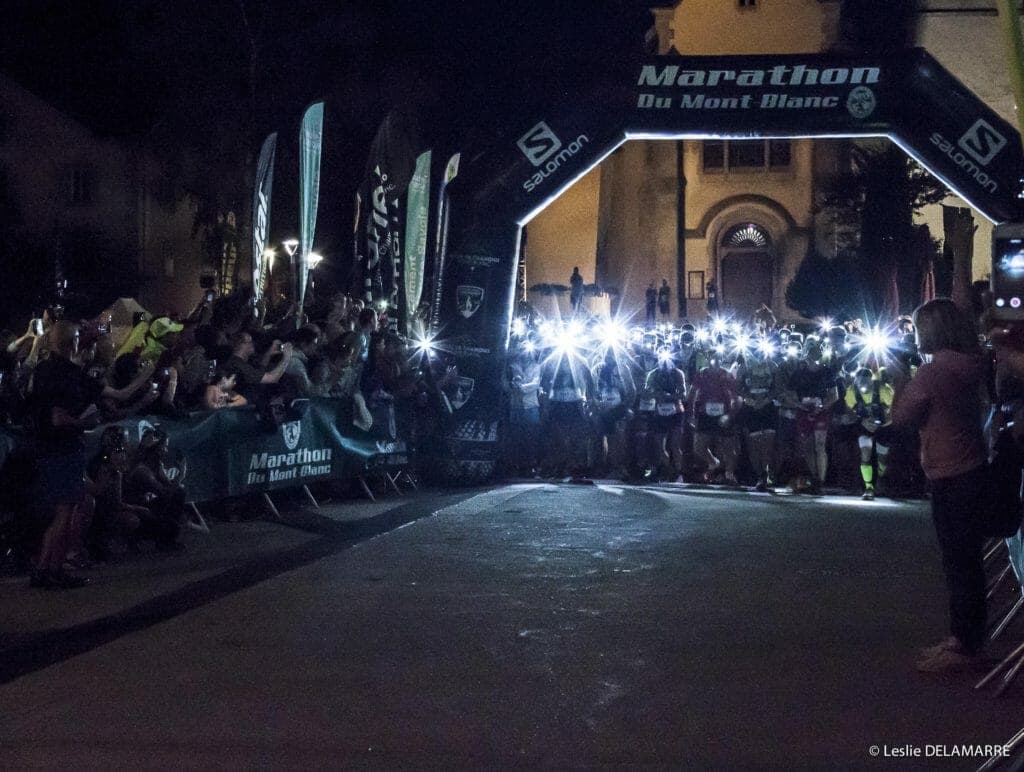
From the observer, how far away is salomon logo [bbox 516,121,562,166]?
51.3 ft

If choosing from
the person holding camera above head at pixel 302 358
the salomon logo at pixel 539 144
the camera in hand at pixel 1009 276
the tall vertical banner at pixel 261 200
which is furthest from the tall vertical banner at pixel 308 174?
the camera in hand at pixel 1009 276

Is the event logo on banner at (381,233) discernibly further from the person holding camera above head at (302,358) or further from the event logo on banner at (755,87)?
the event logo on banner at (755,87)

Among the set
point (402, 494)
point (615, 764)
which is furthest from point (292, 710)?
point (402, 494)

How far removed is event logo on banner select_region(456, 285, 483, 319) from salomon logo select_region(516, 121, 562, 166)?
73.7 inches

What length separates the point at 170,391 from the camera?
12.0 meters

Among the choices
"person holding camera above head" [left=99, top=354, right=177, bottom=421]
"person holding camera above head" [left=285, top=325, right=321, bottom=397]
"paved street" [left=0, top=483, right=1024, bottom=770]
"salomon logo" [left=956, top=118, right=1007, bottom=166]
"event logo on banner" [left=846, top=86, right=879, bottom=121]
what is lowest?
"paved street" [left=0, top=483, right=1024, bottom=770]

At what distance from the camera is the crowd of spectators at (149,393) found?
31.0ft

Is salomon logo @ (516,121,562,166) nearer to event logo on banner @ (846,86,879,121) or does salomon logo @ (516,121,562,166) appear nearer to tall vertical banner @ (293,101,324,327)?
tall vertical banner @ (293,101,324,327)

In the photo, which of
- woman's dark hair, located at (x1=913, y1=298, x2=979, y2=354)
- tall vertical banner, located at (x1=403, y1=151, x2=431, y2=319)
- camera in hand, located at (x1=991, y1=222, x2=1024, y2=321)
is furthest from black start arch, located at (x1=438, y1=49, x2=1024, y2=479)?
woman's dark hair, located at (x1=913, y1=298, x2=979, y2=354)

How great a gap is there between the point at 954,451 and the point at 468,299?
401 inches

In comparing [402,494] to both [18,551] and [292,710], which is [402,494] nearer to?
[18,551]

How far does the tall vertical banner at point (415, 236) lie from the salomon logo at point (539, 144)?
2.48 m

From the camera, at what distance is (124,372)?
475 inches

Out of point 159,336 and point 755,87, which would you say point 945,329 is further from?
point 159,336
